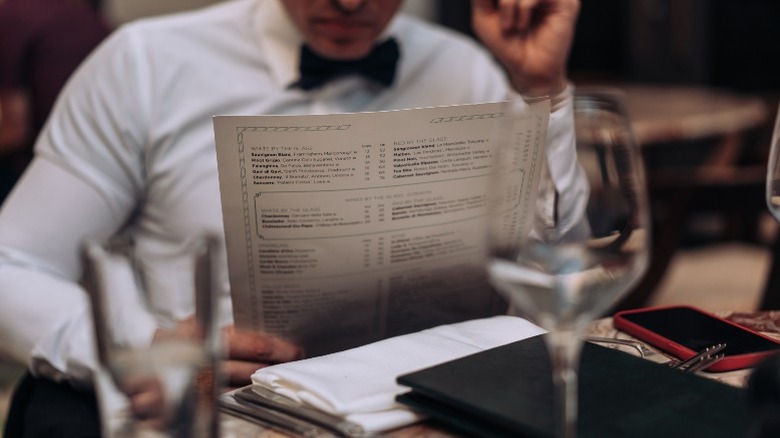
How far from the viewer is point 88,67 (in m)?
1.50

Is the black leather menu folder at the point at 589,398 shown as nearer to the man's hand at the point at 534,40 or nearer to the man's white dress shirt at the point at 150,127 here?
the man's white dress shirt at the point at 150,127

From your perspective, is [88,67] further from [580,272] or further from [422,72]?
[580,272]

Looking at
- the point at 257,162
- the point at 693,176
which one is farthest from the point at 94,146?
the point at 693,176

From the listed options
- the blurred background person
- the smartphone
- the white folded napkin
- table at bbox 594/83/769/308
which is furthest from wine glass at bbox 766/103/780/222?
the blurred background person

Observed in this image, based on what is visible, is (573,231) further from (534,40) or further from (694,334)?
(534,40)

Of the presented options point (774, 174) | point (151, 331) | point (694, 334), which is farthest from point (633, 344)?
point (151, 331)

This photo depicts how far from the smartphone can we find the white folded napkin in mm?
109

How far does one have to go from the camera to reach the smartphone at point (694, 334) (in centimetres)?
87

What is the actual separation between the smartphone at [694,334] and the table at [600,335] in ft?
0.04

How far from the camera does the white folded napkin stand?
0.75 metres

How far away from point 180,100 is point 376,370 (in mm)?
815

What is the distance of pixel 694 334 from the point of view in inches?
37.0

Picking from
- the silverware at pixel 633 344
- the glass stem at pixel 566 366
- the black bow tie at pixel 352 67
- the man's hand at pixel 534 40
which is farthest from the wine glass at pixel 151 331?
the black bow tie at pixel 352 67

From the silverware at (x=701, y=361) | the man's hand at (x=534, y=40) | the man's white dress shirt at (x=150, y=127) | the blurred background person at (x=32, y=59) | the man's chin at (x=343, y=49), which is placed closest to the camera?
the silverware at (x=701, y=361)
